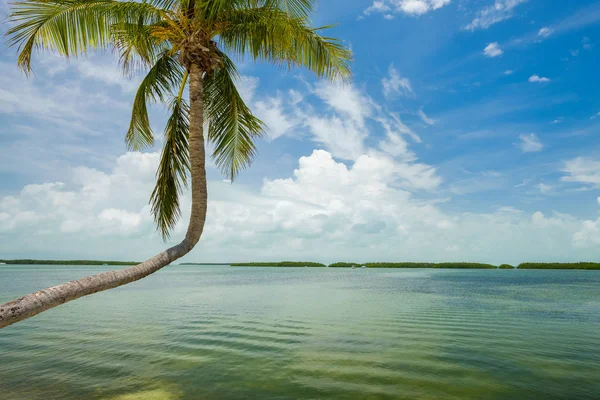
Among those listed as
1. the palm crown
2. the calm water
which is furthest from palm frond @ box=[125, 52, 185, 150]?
the calm water

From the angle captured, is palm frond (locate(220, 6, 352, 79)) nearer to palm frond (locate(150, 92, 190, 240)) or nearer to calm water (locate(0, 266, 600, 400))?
palm frond (locate(150, 92, 190, 240))

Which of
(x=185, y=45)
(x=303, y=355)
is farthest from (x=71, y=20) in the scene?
(x=303, y=355)

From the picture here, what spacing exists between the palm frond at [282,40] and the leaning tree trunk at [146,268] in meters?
1.60

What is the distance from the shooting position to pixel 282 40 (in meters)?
7.00

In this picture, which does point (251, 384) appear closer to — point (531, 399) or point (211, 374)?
point (211, 374)

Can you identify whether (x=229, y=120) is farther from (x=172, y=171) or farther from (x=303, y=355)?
(x=303, y=355)

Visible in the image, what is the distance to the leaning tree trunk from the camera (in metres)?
3.28

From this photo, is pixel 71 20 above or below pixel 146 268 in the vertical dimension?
above

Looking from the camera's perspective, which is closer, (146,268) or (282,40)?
(146,268)

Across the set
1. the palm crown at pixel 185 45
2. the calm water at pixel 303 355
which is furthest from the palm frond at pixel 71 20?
the calm water at pixel 303 355

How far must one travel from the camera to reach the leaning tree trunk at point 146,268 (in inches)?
129

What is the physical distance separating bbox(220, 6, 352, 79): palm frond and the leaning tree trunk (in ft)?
5.25

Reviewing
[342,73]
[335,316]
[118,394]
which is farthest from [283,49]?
[335,316]

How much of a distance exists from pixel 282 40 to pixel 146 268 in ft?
15.6
